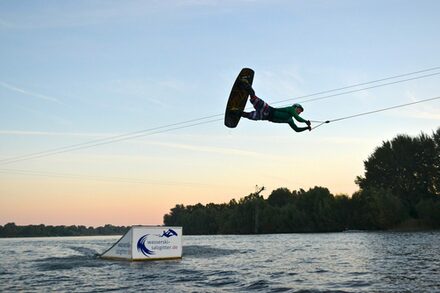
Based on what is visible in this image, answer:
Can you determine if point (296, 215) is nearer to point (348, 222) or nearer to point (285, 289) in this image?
point (348, 222)

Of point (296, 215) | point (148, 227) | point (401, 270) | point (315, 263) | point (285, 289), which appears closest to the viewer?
point (285, 289)

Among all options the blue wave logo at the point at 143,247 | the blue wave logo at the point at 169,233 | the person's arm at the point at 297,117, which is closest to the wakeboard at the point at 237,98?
the person's arm at the point at 297,117

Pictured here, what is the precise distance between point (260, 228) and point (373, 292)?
5192 inches

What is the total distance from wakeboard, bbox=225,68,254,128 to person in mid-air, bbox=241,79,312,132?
1.86 ft

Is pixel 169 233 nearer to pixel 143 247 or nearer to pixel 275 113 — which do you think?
pixel 143 247

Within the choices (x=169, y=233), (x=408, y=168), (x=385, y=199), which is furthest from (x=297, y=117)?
(x=408, y=168)

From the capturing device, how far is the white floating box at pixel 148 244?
34.8 m

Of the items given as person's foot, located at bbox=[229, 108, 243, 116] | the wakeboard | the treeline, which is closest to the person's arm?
the wakeboard

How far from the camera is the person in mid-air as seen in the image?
17.1 metres

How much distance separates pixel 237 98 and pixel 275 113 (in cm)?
194

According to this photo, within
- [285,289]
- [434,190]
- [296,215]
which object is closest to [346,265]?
[285,289]

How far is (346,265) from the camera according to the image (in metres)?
29.7

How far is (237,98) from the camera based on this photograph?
60.4 feet

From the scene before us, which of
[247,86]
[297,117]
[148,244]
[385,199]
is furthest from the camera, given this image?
[385,199]
